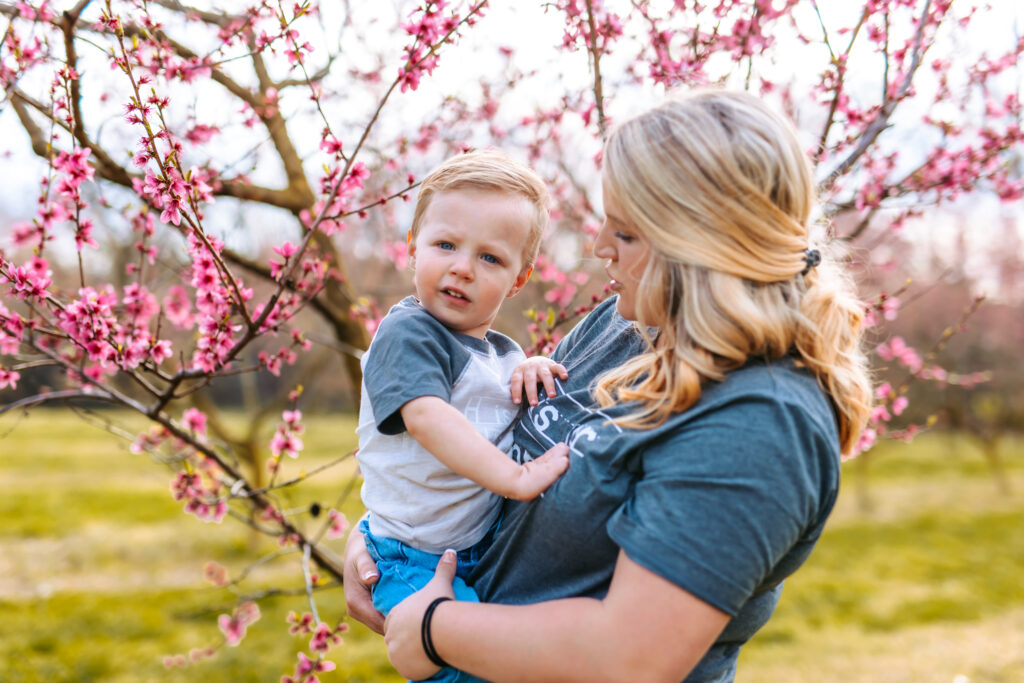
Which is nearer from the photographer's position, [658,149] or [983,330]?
[658,149]

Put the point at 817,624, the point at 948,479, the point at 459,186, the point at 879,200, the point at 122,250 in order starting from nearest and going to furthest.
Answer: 1. the point at 459,186
2. the point at 879,200
3. the point at 122,250
4. the point at 817,624
5. the point at 948,479

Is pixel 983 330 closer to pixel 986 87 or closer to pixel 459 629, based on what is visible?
pixel 986 87

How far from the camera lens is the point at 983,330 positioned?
18.1m

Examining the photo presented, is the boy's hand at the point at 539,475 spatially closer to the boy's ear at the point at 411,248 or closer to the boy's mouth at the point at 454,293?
the boy's mouth at the point at 454,293

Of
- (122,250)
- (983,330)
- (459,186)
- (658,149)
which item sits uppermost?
(658,149)

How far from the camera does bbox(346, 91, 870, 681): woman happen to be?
1104 mm

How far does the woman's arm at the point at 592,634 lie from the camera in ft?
3.64

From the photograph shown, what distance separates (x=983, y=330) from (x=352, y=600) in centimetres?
2019

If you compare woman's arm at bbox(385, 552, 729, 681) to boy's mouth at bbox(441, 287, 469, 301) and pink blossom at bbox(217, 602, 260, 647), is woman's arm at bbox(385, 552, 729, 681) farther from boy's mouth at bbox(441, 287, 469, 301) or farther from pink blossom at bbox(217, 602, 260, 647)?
pink blossom at bbox(217, 602, 260, 647)

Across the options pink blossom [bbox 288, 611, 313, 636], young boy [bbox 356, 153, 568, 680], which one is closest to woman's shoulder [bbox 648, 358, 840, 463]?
young boy [bbox 356, 153, 568, 680]

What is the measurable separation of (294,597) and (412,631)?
8.65 meters

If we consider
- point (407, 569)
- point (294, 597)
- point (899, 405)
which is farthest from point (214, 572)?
point (294, 597)

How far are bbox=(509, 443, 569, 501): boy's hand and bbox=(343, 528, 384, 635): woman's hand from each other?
0.47 meters

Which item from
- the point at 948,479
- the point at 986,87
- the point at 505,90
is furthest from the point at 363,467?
the point at 948,479
